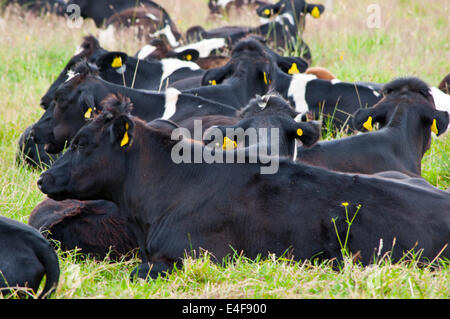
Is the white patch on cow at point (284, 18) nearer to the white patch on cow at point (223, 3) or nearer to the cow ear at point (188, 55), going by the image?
the cow ear at point (188, 55)

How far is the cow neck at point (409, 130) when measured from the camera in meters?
6.77

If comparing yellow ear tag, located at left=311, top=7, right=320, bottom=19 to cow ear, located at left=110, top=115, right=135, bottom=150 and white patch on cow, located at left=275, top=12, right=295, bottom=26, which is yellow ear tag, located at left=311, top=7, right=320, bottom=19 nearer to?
white patch on cow, located at left=275, top=12, right=295, bottom=26

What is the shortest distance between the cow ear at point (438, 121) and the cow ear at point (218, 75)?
2814mm

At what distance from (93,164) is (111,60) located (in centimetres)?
435

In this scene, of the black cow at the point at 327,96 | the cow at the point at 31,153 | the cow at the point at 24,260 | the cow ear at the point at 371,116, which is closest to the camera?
the cow at the point at 24,260

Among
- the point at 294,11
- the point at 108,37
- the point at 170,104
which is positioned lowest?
the point at 170,104

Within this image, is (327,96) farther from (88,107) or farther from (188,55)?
(88,107)

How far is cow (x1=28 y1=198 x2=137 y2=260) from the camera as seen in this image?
5.47 m

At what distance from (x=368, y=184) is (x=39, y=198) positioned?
10.0ft

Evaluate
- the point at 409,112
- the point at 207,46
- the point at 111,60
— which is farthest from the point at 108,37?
the point at 409,112

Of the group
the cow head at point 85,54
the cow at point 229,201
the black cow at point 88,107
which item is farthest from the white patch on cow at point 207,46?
the cow at point 229,201

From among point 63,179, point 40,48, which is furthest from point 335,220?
point 40,48

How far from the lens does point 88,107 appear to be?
24.3ft
